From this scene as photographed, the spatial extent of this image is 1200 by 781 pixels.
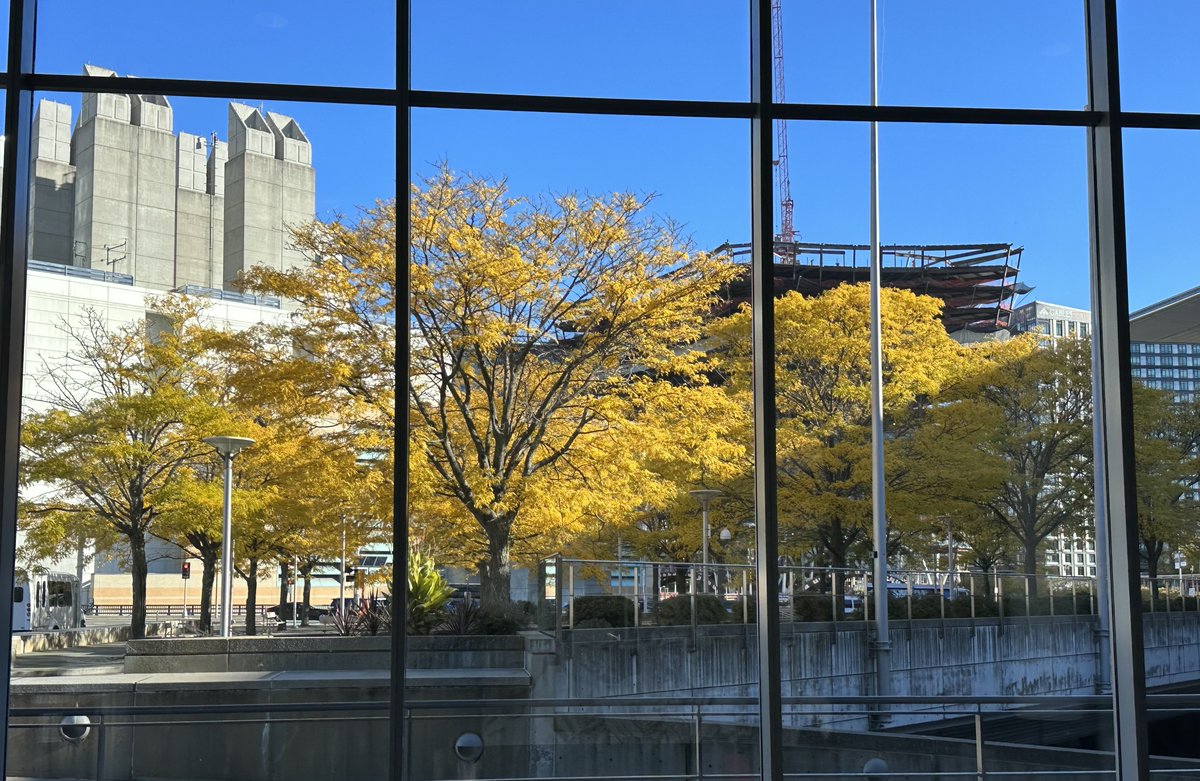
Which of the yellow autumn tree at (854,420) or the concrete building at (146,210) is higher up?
the concrete building at (146,210)

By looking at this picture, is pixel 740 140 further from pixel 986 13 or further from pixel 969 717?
pixel 969 717

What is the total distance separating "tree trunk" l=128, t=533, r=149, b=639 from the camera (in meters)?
7.36

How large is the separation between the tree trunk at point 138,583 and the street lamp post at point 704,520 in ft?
12.3

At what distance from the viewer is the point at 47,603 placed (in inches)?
278

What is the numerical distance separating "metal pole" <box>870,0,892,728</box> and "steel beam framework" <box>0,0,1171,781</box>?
184 inches

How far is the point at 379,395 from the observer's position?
875 centimetres

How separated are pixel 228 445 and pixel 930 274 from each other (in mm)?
5470

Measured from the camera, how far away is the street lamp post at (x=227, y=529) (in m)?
7.75

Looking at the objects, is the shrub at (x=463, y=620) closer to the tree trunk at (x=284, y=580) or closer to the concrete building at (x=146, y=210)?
the tree trunk at (x=284, y=580)

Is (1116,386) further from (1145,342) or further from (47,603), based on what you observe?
(47,603)

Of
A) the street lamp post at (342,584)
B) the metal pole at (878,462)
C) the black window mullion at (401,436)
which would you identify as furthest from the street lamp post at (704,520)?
the black window mullion at (401,436)

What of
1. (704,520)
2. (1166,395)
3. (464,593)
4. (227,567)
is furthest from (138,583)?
(1166,395)

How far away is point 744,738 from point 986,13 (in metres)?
4.47

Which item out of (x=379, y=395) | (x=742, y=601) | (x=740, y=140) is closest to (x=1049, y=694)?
(x=742, y=601)
